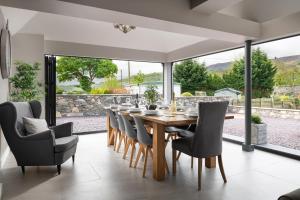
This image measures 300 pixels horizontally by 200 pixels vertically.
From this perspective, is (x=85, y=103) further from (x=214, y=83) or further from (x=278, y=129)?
(x=278, y=129)

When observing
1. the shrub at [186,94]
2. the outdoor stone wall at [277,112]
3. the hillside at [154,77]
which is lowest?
the outdoor stone wall at [277,112]

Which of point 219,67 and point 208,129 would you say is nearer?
point 208,129

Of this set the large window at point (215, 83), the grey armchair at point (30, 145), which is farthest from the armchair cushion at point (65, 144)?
the large window at point (215, 83)

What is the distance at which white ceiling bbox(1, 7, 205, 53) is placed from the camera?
167 inches

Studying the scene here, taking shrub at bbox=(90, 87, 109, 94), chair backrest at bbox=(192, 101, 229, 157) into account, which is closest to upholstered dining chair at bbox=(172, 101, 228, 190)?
chair backrest at bbox=(192, 101, 229, 157)

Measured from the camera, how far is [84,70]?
31.7 feet

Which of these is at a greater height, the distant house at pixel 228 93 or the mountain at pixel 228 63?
the mountain at pixel 228 63

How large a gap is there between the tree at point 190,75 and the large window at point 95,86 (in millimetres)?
831

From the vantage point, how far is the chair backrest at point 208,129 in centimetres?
261

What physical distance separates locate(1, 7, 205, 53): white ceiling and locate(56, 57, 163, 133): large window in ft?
3.49

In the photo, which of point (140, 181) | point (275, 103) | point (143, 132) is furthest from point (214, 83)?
point (140, 181)

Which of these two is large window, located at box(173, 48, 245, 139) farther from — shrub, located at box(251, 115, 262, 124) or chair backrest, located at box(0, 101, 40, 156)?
chair backrest, located at box(0, 101, 40, 156)

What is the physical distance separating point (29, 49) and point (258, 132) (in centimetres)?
525

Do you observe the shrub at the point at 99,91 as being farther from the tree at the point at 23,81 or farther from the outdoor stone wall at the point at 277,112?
the outdoor stone wall at the point at 277,112
